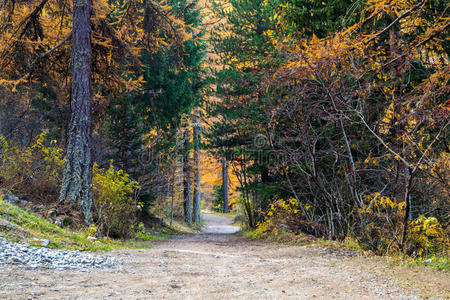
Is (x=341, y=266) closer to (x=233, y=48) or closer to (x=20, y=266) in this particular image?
(x=20, y=266)

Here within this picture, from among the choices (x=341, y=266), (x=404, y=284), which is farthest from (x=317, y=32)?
(x=404, y=284)

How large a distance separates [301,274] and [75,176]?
19.0ft

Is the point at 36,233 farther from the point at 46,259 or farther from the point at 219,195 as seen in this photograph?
the point at 219,195

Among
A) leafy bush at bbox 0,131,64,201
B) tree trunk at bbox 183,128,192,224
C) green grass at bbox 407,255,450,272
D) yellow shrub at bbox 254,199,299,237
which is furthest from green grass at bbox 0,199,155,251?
tree trunk at bbox 183,128,192,224

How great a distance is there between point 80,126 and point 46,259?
14.7 feet

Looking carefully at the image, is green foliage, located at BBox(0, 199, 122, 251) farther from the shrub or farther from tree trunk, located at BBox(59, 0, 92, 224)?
the shrub

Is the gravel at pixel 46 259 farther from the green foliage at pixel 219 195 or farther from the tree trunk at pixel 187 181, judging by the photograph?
the green foliage at pixel 219 195

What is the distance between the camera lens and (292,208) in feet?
31.7

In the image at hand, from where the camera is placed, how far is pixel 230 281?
3.63 meters

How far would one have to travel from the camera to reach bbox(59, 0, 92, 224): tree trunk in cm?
751

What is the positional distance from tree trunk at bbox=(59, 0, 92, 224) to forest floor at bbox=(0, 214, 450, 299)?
3.51 meters

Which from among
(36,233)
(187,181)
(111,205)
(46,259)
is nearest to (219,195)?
(187,181)

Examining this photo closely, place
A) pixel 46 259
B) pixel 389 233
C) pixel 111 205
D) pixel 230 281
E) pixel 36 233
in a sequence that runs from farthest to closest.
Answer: pixel 111 205 → pixel 389 233 → pixel 36 233 → pixel 46 259 → pixel 230 281

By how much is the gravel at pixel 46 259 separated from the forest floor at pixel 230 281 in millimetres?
190
